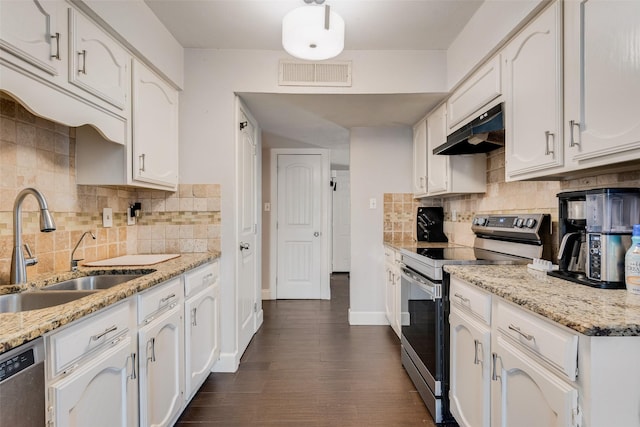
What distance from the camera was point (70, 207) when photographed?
1710 mm

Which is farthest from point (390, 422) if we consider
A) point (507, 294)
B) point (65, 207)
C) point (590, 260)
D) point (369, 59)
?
point (369, 59)

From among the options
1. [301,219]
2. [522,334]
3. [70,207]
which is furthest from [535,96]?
[301,219]

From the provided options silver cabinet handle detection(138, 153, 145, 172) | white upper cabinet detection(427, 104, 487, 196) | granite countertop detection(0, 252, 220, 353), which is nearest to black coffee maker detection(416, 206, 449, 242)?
white upper cabinet detection(427, 104, 487, 196)

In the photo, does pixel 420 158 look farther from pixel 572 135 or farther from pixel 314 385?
pixel 314 385

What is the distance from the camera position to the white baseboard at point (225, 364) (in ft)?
7.62

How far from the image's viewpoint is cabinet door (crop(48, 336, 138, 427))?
910mm

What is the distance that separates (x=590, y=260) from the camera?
1.19 metres

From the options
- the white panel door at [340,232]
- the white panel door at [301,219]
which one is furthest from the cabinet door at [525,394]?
the white panel door at [340,232]

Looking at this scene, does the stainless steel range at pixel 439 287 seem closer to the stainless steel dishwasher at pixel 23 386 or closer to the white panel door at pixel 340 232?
the stainless steel dishwasher at pixel 23 386

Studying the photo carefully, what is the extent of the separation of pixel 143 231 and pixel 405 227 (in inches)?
92.1

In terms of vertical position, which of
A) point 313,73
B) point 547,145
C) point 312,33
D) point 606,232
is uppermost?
point 313,73

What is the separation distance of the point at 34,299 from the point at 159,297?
17.3 inches

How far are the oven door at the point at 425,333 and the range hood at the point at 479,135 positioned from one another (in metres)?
0.84

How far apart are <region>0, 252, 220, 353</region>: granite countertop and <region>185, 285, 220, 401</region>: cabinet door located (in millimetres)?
280
